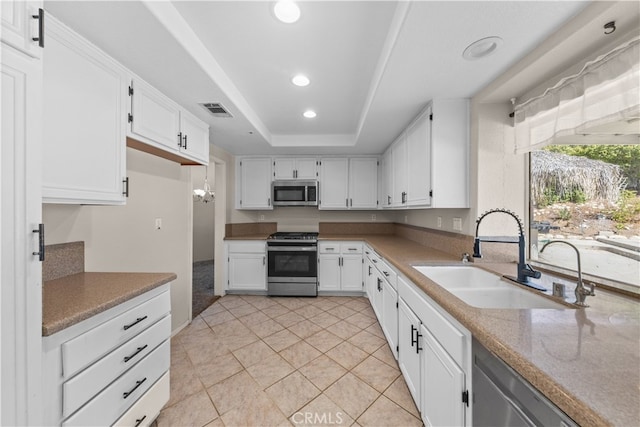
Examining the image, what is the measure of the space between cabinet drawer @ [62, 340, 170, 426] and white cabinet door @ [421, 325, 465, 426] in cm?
155

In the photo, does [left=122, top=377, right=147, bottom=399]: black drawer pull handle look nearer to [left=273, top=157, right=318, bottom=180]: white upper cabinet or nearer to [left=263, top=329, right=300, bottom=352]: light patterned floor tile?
[left=263, top=329, right=300, bottom=352]: light patterned floor tile

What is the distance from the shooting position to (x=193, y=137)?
2.29 m

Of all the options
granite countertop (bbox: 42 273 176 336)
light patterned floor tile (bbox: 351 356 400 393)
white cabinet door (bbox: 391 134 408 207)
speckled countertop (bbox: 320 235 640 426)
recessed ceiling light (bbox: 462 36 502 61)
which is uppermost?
recessed ceiling light (bbox: 462 36 502 61)

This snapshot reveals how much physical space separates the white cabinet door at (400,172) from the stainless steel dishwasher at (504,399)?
6.30ft

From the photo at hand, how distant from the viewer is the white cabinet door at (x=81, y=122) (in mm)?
A: 1132

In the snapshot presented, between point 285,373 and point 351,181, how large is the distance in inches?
111

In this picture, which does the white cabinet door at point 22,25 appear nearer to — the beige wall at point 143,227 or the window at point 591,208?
the beige wall at point 143,227

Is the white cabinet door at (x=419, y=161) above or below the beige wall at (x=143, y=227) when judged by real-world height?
above

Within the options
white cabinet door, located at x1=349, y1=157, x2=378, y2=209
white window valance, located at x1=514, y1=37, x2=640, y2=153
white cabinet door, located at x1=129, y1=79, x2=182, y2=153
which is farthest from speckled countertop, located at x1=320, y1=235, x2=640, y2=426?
white cabinet door, located at x1=349, y1=157, x2=378, y2=209

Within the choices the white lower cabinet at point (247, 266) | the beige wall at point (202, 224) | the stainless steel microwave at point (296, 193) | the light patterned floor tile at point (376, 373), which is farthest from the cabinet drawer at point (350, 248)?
the beige wall at point (202, 224)

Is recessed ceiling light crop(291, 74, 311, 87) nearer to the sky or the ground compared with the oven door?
nearer to the sky

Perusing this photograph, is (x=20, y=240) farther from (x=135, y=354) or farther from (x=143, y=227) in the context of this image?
(x=143, y=227)

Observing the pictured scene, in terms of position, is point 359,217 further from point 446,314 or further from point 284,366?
point 446,314

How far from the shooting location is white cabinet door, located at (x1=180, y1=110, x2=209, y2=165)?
2.13 metres
